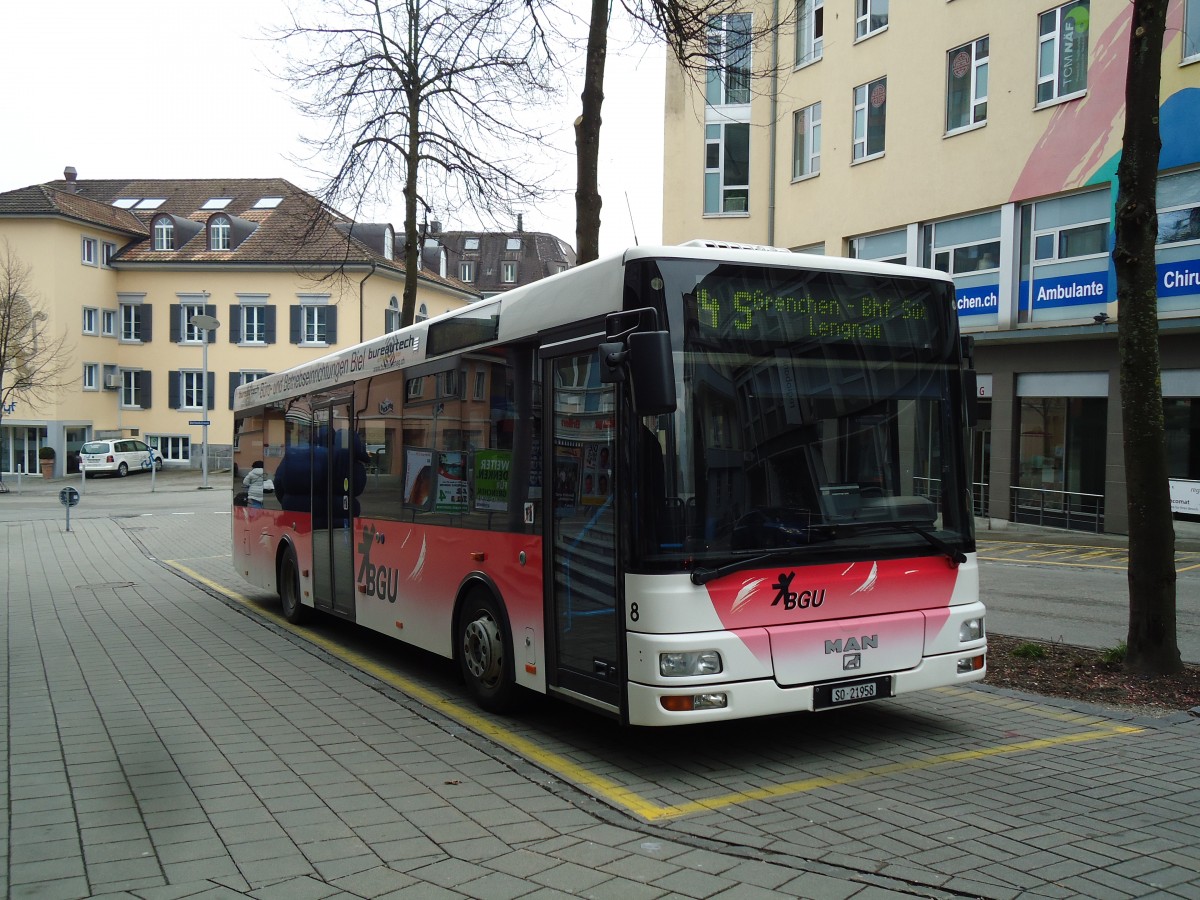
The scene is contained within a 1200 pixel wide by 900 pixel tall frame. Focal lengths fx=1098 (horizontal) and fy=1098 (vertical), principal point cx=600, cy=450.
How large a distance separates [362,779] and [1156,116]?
23.8ft

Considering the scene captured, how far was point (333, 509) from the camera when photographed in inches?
435

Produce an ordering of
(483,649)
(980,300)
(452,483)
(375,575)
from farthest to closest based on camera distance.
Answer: (980,300) < (375,575) < (452,483) < (483,649)

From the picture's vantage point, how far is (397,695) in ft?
27.9

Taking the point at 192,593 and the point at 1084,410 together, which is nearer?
the point at 192,593

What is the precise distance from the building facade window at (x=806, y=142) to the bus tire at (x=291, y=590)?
22261mm

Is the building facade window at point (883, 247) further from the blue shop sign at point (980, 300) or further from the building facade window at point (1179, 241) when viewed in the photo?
the building facade window at point (1179, 241)

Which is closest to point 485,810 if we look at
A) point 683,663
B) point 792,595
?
point 683,663

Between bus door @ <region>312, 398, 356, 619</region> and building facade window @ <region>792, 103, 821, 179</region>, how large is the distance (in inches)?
889

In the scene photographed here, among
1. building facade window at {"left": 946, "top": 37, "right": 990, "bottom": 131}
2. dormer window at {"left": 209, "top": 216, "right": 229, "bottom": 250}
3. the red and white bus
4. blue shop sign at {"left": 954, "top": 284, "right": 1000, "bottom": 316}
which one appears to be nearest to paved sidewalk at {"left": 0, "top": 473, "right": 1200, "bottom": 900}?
the red and white bus

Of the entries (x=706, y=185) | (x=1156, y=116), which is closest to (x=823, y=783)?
(x=1156, y=116)

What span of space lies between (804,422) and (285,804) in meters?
3.44

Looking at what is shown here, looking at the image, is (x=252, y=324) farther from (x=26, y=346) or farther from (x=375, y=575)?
(x=375, y=575)

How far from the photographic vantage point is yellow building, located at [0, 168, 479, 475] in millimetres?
55188

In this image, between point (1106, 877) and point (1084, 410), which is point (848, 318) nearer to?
point (1106, 877)
